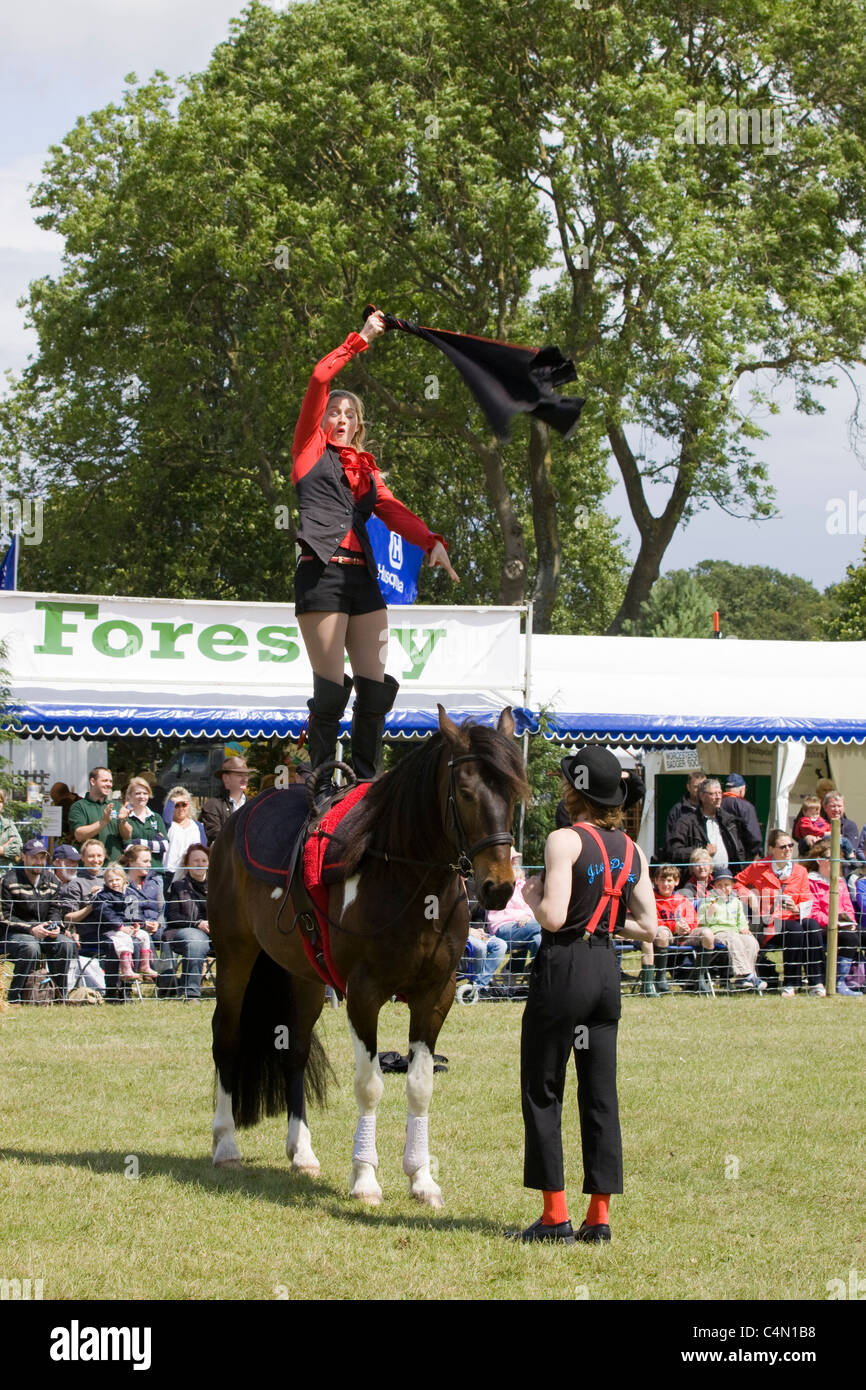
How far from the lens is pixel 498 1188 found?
657cm

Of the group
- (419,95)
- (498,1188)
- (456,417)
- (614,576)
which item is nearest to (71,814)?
(498,1188)

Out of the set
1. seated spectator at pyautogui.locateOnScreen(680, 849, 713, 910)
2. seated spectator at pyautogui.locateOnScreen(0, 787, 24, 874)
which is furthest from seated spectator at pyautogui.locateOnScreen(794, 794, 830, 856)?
seated spectator at pyautogui.locateOnScreen(0, 787, 24, 874)

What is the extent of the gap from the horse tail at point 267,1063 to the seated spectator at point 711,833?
298 inches

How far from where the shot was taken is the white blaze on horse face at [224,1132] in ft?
23.5

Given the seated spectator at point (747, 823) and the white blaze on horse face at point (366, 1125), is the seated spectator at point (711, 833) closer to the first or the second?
the seated spectator at point (747, 823)

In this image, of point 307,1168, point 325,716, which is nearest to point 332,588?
point 325,716

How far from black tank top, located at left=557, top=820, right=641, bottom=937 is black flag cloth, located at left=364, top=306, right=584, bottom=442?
1.90 m

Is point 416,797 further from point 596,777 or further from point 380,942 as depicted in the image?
point 596,777

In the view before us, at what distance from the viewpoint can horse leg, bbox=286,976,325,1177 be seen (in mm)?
7059

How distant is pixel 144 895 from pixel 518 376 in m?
7.63

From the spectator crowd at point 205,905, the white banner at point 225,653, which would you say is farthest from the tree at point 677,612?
the spectator crowd at point 205,905

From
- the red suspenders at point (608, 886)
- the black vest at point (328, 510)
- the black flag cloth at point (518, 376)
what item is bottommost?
the red suspenders at point (608, 886)
